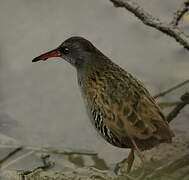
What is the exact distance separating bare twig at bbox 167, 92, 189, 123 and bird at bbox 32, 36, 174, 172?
2.49 ft

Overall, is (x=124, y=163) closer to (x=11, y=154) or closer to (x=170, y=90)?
(x=11, y=154)

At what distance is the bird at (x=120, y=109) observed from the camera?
3580 millimetres

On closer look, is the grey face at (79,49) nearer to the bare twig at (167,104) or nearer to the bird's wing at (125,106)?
the bird's wing at (125,106)

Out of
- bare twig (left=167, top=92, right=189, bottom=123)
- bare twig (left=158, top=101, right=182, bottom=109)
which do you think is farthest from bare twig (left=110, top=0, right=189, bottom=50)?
bare twig (left=158, top=101, right=182, bottom=109)

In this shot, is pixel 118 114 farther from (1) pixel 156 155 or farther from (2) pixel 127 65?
(2) pixel 127 65

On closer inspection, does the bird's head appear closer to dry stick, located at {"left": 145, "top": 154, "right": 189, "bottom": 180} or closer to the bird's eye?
the bird's eye

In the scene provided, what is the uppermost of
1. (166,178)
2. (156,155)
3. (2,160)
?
(166,178)

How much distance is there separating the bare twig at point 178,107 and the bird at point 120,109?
0.76 m

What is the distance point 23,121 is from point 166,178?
2309 mm

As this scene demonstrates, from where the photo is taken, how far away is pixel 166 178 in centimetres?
323

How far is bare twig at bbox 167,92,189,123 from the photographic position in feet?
15.8

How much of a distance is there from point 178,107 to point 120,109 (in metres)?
1.34

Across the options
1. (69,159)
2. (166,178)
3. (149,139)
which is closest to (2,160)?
(69,159)

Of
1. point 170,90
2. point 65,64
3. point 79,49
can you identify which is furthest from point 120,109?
point 65,64
